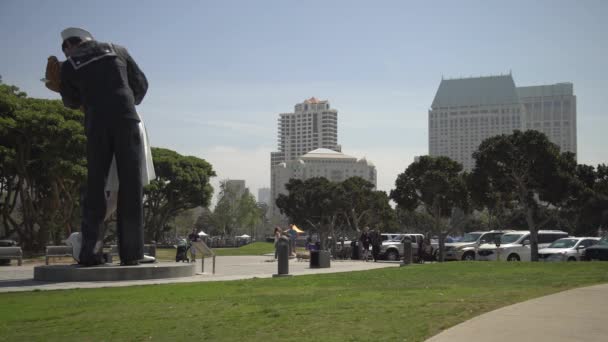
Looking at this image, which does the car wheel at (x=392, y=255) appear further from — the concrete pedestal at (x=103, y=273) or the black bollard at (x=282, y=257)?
the concrete pedestal at (x=103, y=273)

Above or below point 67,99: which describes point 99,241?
below

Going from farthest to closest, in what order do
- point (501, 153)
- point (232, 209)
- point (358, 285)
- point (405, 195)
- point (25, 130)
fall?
point (232, 209) → point (405, 195) → point (501, 153) → point (25, 130) → point (358, 285)

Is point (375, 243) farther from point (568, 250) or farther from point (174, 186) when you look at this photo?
point (174, 186)

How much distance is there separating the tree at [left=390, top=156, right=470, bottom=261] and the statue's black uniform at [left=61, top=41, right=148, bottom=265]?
30.5 m

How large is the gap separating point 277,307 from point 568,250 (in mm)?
21610

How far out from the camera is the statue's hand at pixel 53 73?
→ 19.0 m

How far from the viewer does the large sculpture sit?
728 inches

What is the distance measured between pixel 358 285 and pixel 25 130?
24.9 m

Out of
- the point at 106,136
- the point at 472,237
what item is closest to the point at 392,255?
the point at 472,237

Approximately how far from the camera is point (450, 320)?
9.48 m

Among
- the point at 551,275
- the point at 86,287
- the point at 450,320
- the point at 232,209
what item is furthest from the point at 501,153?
the point at 232,209

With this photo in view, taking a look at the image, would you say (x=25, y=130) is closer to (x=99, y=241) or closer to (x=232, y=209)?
(x=99, y=241)

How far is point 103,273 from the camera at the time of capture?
17.7m

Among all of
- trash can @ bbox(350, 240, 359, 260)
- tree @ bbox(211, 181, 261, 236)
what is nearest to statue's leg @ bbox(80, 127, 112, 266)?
trash can @ bbox(350, 240, 359, 260)
